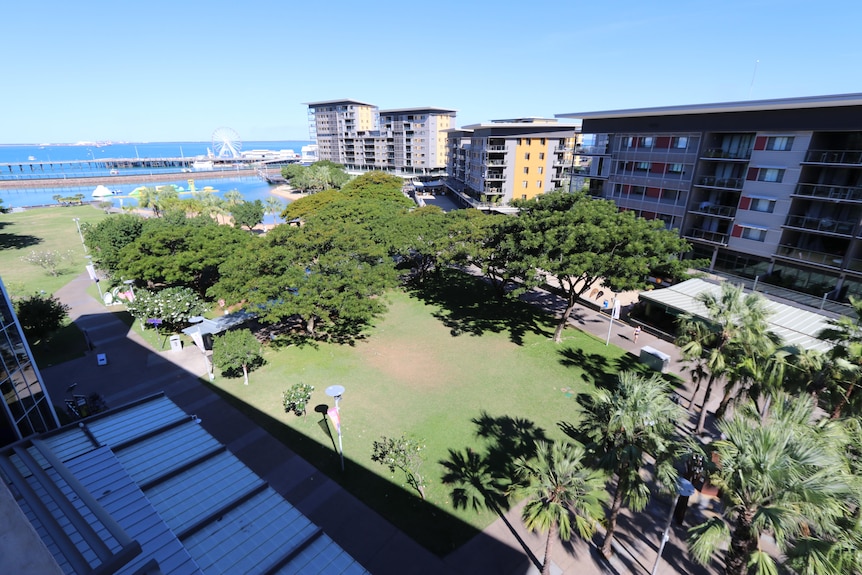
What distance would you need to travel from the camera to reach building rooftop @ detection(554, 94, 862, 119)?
103 feet

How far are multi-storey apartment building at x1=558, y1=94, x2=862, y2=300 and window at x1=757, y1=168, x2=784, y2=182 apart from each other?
0.25 ft

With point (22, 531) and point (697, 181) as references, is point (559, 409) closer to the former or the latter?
point (22, 531)

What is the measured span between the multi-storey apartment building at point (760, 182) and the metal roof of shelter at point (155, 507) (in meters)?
44.9

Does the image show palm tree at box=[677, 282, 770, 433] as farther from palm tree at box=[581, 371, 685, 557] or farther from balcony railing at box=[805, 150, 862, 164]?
balcony railing at box=[805, 150, 862, 164]

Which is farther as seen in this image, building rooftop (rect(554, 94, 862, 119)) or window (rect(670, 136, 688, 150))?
window (rect(670, 136, 688, 150))

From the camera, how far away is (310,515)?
17.7 meters

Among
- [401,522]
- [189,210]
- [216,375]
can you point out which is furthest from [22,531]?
[189,210]

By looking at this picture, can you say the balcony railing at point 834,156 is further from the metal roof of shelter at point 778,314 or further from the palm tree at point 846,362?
the palm tree at point 846,362

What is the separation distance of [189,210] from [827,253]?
98151mm

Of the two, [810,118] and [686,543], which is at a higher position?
[810,118]

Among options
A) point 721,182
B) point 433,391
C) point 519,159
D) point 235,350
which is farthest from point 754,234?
point 235,350

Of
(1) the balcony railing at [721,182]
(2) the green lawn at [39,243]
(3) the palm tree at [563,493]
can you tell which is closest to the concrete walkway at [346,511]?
(3) the palm tree at [563,493]

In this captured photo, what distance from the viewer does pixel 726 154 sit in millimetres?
40969

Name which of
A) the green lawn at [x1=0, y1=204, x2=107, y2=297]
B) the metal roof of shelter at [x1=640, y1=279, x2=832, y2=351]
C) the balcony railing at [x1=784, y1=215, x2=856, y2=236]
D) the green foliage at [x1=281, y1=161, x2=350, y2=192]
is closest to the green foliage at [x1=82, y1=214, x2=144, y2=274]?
the green lawn at [x1=0, y1=204, x2=107, y2=297]
